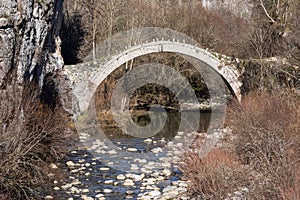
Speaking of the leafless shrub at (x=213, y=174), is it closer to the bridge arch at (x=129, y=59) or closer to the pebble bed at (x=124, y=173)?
the pebble bed at (x=124, y=173)

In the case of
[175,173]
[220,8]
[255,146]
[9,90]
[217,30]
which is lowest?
[175,173]

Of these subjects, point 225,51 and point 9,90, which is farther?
point 225,51

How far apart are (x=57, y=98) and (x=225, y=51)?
33.4 feet

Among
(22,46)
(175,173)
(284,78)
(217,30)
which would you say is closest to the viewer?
(175,173)

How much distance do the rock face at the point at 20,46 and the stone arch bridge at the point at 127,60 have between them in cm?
237


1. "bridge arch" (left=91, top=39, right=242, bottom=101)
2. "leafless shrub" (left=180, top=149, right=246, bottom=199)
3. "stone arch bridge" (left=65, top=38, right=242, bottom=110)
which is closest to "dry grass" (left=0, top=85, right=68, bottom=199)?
"leafless shrub" (left=180, top=149, right=246, bottom=199)

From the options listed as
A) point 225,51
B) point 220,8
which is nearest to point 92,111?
point 225,51

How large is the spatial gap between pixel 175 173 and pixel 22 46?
4.97 meters

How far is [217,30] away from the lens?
24.6 meters

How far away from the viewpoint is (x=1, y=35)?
35.8 ft

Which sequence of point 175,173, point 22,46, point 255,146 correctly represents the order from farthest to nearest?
point 22,46, point 175,173, point 255,146

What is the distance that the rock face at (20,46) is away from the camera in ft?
32.7

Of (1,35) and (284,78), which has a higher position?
(1,35)

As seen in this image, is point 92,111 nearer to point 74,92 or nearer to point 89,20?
point 74,92
